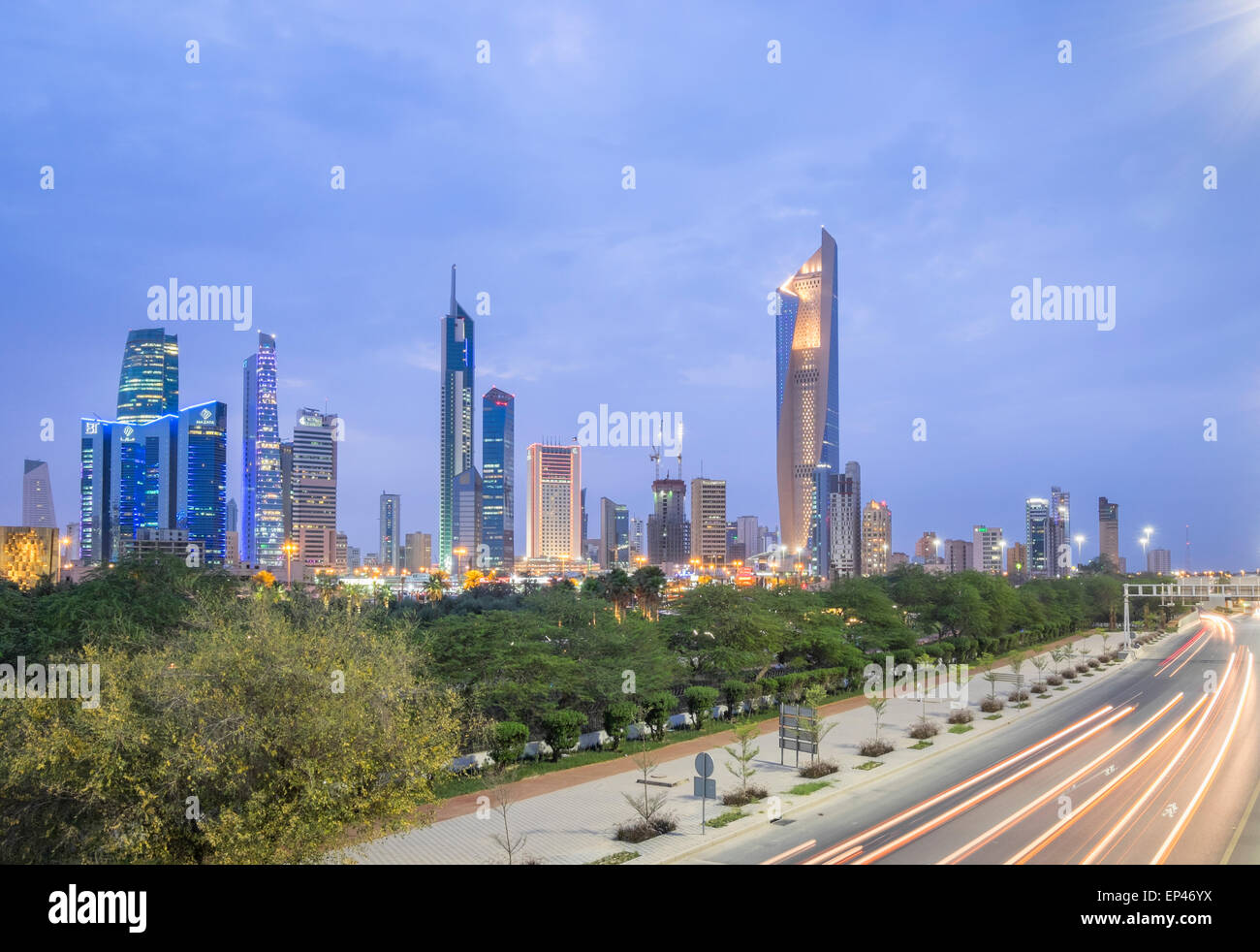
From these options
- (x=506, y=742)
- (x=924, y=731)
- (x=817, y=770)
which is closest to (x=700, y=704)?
(x=817, y=770)

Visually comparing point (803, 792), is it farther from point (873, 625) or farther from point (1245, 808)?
point (873, 625)

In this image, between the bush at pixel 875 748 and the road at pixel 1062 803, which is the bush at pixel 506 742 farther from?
the bush at pixel 875 748

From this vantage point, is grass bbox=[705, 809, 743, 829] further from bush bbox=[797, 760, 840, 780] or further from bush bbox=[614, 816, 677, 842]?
bush bbox=[797, 760, 840, 780]

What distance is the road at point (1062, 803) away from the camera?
17.2 meters

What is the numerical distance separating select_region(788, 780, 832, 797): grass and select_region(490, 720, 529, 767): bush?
8.34 metres

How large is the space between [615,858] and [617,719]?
11879 mm

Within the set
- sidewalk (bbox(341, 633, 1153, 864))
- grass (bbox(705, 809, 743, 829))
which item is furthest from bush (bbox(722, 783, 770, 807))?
grass (bbox(705, 809, 743, 829))

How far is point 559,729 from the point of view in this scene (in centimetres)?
2683

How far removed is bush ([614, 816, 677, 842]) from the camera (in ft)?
61.1

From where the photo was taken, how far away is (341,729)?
12.7 metres

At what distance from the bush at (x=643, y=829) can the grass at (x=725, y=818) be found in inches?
37.1

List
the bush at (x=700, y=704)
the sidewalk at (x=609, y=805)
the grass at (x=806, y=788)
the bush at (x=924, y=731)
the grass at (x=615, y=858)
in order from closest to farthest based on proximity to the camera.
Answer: the grass at (x=615, y=858) → the sidewalk at (x=609, y=805) → the grass at (x=806, y=788) → the bush at (x=924, y=731) → the bush at (x=700, y=704)

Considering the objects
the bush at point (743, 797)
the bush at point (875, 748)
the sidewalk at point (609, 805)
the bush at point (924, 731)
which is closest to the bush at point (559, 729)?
the sidewalk at point (609, 805)
